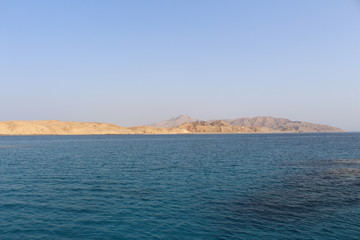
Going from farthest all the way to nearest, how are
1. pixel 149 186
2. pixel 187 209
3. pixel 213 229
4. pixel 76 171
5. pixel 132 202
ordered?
pixel 76 171
pixel 149 186
pixel 132 202
pixel 187 209
pixel 213 229

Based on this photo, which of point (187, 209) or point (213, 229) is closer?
point (213, 229)

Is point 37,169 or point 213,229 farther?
point 37,169

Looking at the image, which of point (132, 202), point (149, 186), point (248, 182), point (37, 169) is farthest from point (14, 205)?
point (248, 182)

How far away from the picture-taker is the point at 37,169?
48562 millimetres

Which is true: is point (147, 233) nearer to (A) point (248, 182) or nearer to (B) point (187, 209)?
(B) point (187, 209)

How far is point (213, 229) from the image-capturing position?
65.0ft

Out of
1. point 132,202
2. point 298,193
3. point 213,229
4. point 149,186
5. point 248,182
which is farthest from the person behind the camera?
point 248,182

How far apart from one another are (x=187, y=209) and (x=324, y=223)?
11.7 meters

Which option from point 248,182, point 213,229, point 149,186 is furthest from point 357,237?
point 149,186

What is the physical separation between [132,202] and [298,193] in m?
19.6

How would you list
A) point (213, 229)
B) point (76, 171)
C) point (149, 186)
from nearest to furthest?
1. point (213, 229)
2. point (149, 186)
3. point (76, 171)

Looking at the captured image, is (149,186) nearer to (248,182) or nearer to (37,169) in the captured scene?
(248,182)

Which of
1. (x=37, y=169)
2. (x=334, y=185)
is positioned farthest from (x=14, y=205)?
(x=334, y=185)

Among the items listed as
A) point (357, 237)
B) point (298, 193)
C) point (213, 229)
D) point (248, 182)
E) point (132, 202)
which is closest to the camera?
point (357, 237)
